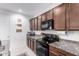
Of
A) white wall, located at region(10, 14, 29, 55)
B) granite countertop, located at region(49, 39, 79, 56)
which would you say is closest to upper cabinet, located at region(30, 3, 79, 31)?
white wall, located at region(10, 14, 29, 55)

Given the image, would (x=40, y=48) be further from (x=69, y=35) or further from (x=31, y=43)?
(x=69, y=35)

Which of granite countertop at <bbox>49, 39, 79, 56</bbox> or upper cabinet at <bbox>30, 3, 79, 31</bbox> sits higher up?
upper cabinet at <bbox>30, 3, 79, 31</bbox>

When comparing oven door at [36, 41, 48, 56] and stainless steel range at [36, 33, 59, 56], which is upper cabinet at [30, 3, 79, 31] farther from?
oven door at [36, 41, 48, 56]

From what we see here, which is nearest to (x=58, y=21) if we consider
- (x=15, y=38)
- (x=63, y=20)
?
(x=63, y=20)

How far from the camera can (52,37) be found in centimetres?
237

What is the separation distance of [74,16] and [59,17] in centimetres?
42

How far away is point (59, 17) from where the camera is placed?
6.84 ft

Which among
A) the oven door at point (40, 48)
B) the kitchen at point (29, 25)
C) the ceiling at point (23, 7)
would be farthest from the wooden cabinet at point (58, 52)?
the ceiling at point (23, 7)

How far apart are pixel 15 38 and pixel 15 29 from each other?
152 millimetres

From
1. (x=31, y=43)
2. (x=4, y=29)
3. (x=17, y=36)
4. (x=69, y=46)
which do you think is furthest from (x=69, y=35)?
(x=4, y=29)

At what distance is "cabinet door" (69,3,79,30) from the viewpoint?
5.43 ft

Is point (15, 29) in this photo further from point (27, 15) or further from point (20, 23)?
point (27, 15)

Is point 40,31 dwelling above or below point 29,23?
below

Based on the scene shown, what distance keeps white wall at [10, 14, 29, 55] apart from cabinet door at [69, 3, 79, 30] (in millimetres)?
787
